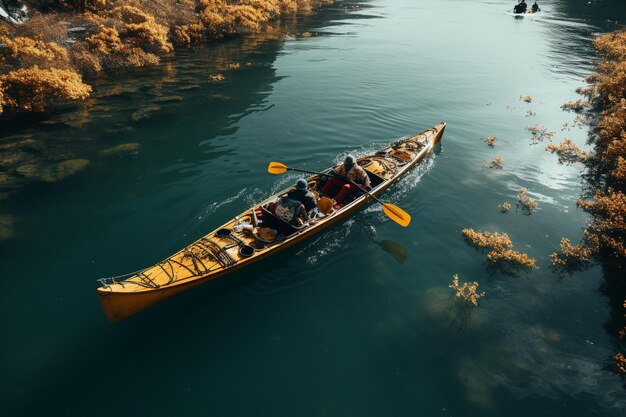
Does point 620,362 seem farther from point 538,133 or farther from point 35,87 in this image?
point 35,87

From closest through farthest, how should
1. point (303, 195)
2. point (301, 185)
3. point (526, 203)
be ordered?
point (301, 185), point (303, 195), point (526, 203)

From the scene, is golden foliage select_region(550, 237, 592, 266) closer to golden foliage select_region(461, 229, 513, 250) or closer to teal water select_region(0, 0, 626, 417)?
teal water select_region(0, 0, 626, 417)

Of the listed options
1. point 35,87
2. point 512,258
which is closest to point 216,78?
point 35,87

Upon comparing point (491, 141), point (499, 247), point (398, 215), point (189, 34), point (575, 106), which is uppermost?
point (189, 34)

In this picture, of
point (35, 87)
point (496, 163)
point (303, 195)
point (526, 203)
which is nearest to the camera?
point (303, 195)

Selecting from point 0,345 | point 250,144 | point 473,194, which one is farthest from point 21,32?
point 473,194

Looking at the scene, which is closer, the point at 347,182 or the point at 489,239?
the point at 489,239

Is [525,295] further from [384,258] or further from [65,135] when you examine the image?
[65,135]
